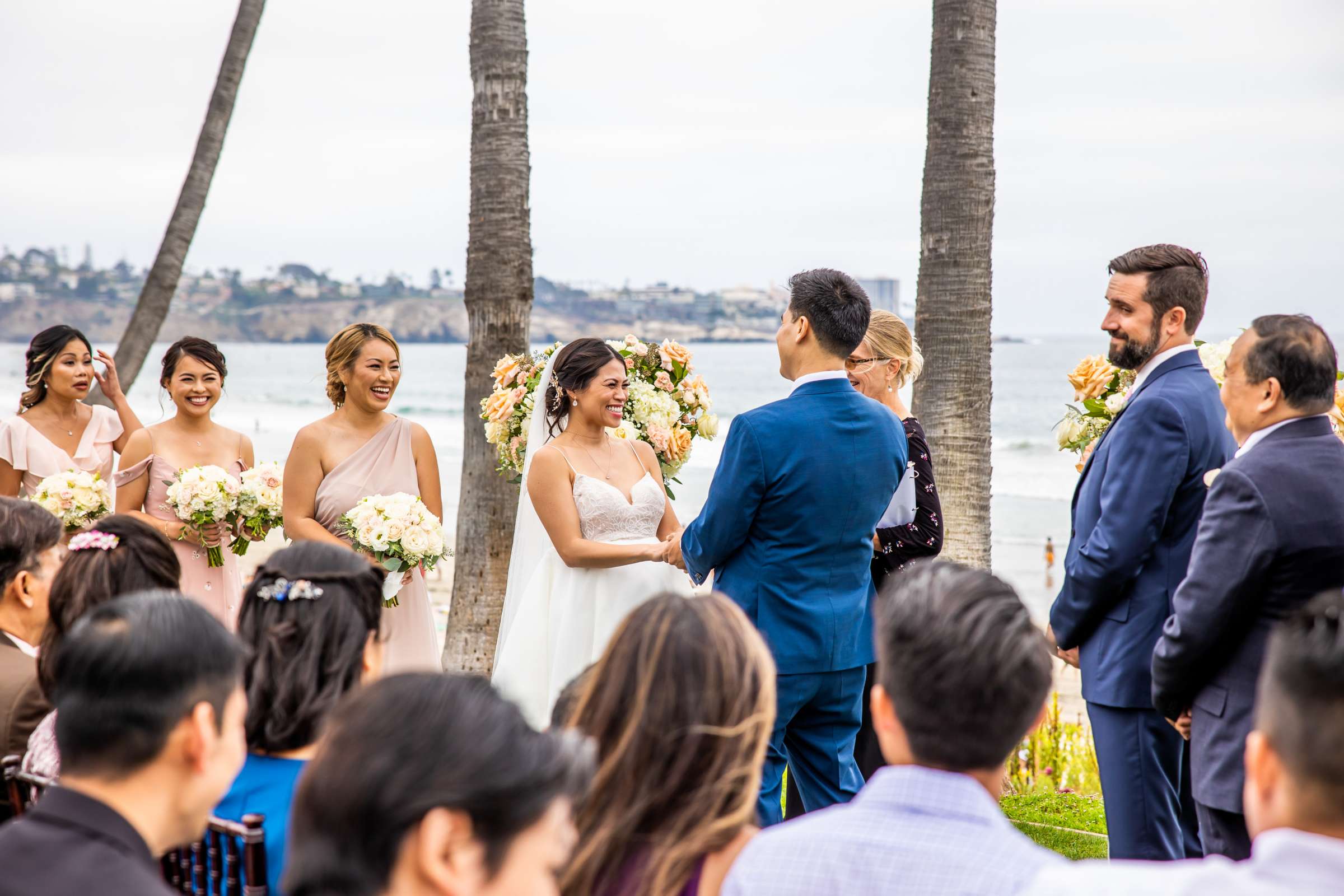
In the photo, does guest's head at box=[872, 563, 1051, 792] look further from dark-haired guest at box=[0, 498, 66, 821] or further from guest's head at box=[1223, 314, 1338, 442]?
dark-haired guest at box=[0, 498, 66, 821]

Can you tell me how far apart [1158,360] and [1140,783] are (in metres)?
1.47

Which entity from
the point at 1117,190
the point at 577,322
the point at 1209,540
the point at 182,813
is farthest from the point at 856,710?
the point at 577,322

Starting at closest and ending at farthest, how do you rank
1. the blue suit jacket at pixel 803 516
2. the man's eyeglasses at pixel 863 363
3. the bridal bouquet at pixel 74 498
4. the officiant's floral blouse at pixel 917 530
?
the blue suit jacket at pixel 803 516 < the officiant's floral blouse at pixel 917 530 < the man's eyeglasses at pixel 863 363 < the bridal bouquet at pixel 74 498

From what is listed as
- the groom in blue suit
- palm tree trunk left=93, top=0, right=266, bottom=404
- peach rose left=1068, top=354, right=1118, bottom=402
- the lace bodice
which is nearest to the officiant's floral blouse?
the groom in blue suit

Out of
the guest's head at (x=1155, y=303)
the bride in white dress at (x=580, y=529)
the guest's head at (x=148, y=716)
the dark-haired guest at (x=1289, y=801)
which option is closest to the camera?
the dark-haired guest at (x=1289, y=801)

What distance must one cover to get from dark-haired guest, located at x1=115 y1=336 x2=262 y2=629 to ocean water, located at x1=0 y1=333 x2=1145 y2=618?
20 centimetres

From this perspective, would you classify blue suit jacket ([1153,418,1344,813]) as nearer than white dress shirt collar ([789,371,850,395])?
Yes

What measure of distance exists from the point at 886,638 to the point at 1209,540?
1722 millimetres

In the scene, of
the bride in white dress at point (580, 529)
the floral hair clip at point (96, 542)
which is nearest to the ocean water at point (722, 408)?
the bride in white dress at point (580, 529)

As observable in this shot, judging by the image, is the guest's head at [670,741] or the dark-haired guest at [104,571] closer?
the guest's head at [670,741]

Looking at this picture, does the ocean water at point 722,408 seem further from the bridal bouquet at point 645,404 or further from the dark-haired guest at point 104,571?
the dark-haired guest at point 104,571

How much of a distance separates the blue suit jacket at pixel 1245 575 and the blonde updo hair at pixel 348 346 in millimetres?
3884

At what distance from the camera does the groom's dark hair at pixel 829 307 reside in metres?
4.42

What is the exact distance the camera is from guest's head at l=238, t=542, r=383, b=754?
8.36 feet
